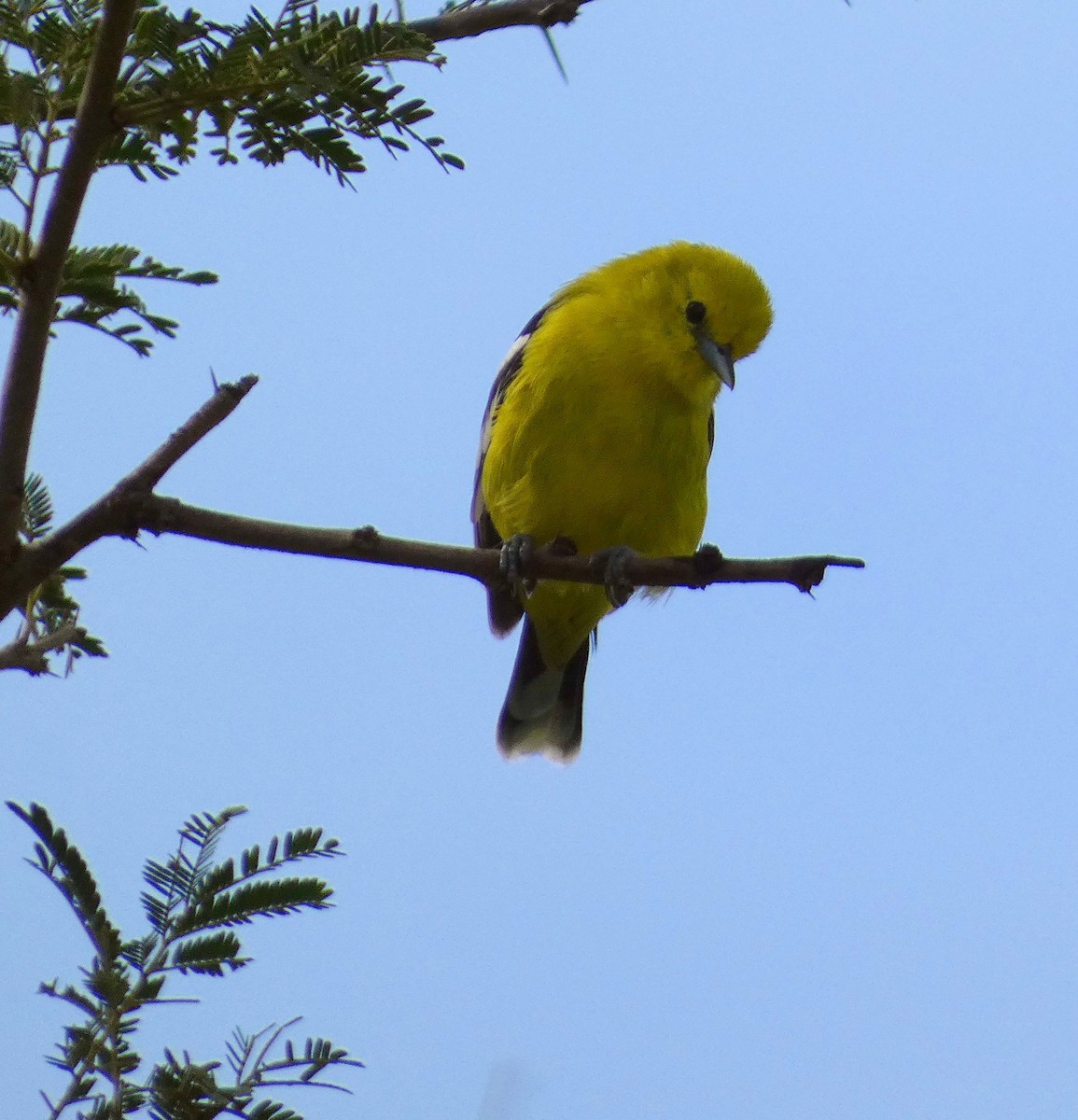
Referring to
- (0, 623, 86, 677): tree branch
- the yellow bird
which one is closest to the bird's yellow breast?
the yellow bird

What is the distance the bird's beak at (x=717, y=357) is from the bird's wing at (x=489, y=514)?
74cm

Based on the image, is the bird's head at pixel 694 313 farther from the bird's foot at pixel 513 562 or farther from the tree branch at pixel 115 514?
the tree branch at pixel 115 514

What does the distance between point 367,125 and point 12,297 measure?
2.69 feet

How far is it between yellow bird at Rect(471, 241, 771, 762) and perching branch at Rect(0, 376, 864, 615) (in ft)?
4.86

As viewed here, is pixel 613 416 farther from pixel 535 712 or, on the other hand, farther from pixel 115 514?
pixel 115 514

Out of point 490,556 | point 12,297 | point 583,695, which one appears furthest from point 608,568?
point 583,695

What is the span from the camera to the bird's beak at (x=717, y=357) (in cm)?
517

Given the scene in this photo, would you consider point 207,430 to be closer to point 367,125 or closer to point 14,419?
point 14,419

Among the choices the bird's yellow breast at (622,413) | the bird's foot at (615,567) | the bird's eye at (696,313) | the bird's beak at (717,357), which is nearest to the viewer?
the bird's foot at (615,567)

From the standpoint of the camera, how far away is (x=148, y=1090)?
2215 mm

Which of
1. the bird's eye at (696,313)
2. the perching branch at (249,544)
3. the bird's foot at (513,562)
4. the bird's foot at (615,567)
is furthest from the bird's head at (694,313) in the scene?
the perching branch at (249,544)

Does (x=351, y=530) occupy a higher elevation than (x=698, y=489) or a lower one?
lower

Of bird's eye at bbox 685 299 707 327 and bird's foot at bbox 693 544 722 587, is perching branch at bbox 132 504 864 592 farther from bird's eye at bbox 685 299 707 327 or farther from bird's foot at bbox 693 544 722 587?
bird's eye at bbox 685 299 707 327

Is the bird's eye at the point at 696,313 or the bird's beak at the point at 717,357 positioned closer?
the bird's beak at the point at 717,357
